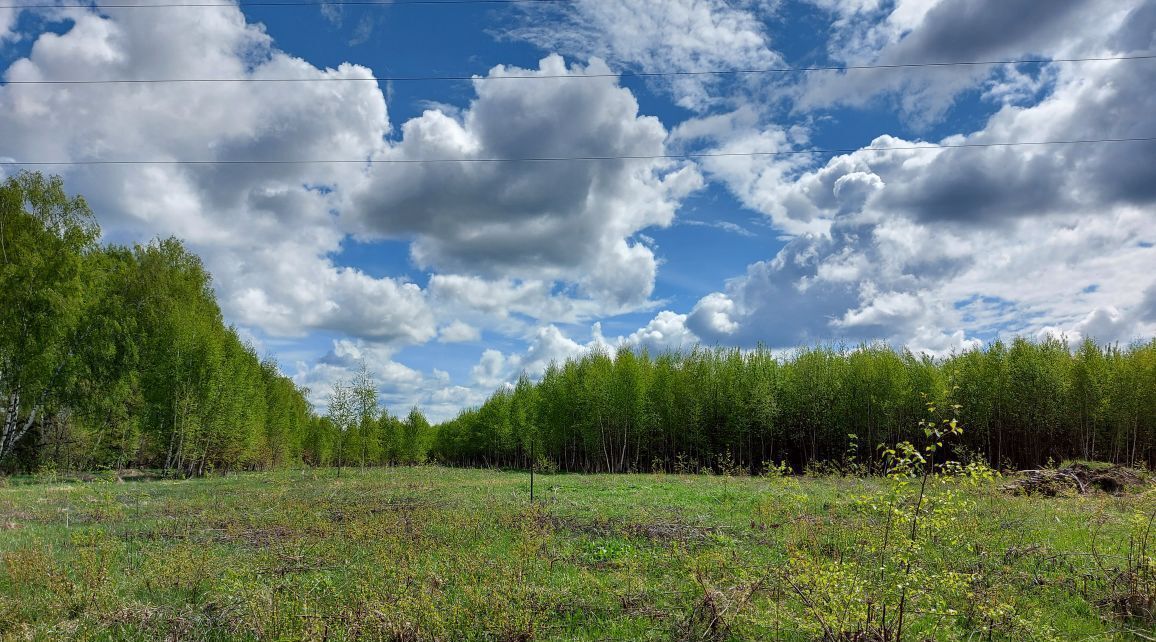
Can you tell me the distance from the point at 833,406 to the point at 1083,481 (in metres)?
30.8

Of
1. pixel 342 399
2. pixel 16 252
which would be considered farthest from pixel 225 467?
pixel 16 252

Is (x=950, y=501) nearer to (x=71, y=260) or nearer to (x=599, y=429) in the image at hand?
(x=71, y=260)

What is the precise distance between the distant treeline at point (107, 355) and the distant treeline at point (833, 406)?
1098 inches

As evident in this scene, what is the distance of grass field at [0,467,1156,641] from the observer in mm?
7113

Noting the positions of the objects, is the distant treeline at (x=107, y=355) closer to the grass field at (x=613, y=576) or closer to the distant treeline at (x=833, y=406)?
the grass field at (x=613, y=576)

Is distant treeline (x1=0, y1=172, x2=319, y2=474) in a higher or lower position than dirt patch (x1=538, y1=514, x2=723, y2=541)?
higher

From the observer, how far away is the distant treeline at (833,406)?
45000 mm

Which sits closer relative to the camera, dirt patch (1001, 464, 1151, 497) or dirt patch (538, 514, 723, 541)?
dirt patch (538, 514, 723, 541)

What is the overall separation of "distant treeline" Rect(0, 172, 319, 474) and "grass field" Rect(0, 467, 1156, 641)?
18855 mm

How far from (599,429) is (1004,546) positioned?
158ft

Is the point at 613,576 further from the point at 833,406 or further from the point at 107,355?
the point at 833,406

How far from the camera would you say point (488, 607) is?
804 centimetres

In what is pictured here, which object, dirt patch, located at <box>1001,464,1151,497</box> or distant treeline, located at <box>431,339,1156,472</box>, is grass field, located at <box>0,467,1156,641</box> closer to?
dirt patch, located at <box>1001,464,1151,497</box>

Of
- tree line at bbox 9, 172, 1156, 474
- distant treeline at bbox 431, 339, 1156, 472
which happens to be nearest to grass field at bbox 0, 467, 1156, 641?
tree line at bbox 9, 172, 1156, 474
